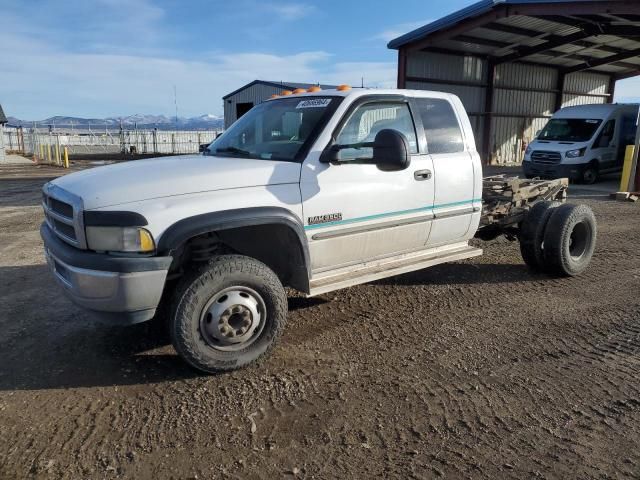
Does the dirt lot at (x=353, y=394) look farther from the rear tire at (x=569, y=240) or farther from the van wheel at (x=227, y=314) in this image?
the rear tire at (x=569, y=240)

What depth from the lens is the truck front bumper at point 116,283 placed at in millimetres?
3203

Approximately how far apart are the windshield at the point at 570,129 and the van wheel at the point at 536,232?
12.0 meters

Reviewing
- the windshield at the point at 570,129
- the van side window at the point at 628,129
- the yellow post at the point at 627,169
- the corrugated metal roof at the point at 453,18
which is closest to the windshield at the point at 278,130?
the yellow post at the point at 627,169

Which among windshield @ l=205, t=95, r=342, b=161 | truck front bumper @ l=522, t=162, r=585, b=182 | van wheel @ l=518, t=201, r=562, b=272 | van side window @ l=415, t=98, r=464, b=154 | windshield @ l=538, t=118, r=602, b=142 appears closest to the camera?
windshield @ l=205, t=95, r=342, b=161

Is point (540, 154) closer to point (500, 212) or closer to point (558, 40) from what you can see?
point (558, 40)

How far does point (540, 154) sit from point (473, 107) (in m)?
7.69

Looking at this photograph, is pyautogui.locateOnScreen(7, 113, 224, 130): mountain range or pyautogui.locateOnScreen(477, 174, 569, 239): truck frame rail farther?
pyautogui.locateOnScreen(7, 113, 224, 130): mountain range

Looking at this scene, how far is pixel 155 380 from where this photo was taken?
3646 millimetres

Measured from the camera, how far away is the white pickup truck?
10.8ft

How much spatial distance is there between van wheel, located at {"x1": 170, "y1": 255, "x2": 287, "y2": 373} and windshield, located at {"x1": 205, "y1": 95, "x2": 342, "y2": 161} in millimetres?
1018

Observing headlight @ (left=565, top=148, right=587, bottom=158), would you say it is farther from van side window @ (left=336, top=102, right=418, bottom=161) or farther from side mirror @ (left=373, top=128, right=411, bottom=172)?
side mirror @ (left=373, top=128, right=411, bottom=172)

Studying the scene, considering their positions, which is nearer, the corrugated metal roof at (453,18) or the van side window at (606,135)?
the corrugated metal roof at (453,18)

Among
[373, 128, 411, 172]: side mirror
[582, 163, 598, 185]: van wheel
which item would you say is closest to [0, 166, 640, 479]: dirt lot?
[373, 128, 411, 172]: side mirror

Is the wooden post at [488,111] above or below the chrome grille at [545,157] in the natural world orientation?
above
